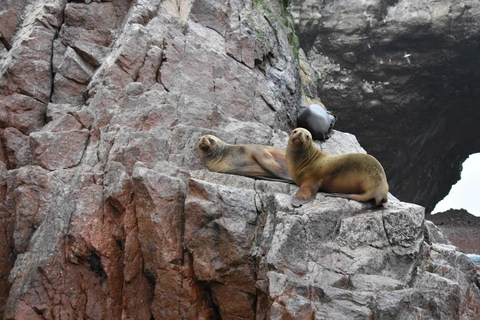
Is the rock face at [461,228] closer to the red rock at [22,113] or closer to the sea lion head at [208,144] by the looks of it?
the sea lion head at [208,144]

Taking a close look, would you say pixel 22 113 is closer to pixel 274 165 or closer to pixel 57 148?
pixel 57 148

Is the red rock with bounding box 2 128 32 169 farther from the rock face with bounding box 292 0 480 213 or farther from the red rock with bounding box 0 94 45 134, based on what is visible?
the rock face with bounding box 292 0 480 213

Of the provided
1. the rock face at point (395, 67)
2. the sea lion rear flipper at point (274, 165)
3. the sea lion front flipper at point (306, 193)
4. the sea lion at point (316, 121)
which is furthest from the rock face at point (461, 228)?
the sea lion front flipper at point (306, 193)

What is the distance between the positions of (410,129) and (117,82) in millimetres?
15367

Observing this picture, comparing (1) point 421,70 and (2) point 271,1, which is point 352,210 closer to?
(2) point 271,1

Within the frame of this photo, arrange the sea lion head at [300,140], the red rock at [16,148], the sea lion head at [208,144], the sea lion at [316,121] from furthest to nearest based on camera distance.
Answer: the sea lion at [316,121], the red rock at [16,148], the sea lion head at [208,144], the sea lion head at [300,140]

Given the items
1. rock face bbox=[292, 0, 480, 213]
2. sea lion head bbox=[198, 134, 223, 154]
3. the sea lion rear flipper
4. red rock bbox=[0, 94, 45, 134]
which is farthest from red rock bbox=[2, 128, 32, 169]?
rock face bbox=[292, 0, 480, 213]

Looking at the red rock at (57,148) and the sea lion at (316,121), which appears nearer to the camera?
the red rock at (57,148)

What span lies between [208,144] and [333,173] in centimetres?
191

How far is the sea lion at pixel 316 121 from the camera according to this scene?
33.5ft

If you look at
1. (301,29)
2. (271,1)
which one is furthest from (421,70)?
(271,1)

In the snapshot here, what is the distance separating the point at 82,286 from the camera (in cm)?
656

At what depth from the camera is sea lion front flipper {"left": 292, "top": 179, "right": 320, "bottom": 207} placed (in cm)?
640

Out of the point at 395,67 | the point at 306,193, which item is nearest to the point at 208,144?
the point at 306,193
